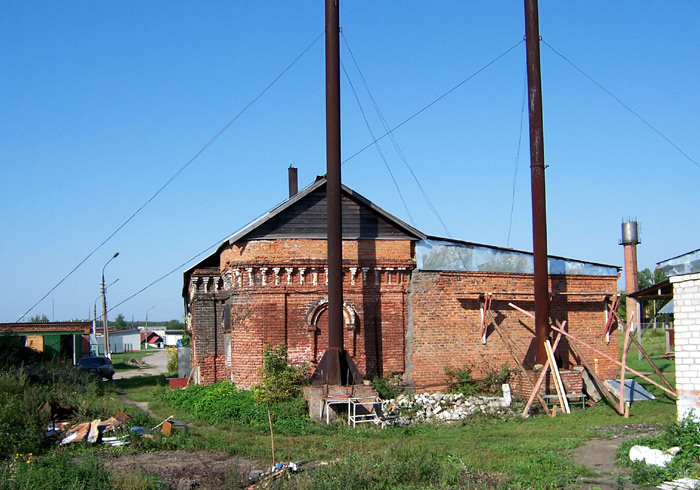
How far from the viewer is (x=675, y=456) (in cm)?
1067

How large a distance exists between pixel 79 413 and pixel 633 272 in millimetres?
38667

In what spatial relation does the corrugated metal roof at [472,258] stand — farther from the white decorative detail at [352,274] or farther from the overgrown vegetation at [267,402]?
the overgrown vegetation at [267,402]

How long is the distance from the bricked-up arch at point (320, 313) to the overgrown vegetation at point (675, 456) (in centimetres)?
851

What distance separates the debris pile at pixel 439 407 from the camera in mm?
17047

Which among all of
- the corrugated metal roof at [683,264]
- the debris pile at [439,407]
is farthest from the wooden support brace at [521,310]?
the corrugated metal roof at [683,264]

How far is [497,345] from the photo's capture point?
19.9 metres

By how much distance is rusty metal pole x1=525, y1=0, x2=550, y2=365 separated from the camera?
61.1ft

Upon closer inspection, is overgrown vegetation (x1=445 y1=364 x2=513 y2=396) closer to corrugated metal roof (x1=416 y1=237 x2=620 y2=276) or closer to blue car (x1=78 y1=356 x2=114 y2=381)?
corrugated metal roof (x1=416 y1=237 x2=620 y2=276)

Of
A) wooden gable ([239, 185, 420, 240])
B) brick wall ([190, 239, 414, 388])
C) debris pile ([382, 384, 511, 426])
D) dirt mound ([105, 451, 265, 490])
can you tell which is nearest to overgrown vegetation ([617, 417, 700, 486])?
debris pile ([382, 384, 511, 426])

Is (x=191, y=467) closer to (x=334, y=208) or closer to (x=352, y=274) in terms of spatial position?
(x=334, y=208)

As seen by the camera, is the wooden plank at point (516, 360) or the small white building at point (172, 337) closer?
the wooden plank at point (516, 360)

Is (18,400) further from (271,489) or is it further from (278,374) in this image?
(271,489)

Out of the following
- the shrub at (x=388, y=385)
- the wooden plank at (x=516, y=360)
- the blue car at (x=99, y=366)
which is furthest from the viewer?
the blue car at (x=99, y=366)

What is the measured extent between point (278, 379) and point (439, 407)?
418 cm
